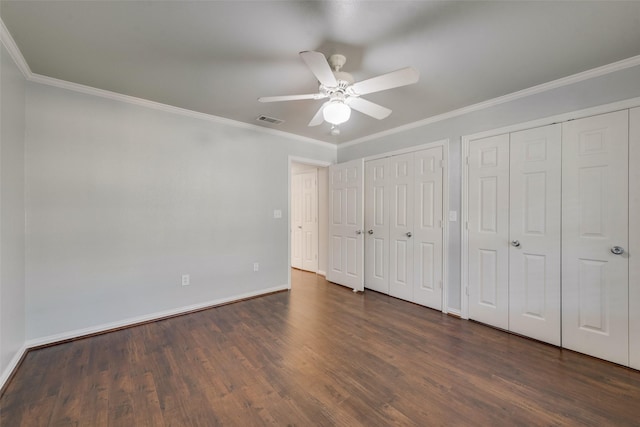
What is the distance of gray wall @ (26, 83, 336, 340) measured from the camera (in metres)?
2.34

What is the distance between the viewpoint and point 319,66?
1.58 metres

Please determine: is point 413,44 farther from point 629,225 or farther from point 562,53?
point 629,225

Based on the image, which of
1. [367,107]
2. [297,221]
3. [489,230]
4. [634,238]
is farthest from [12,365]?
[634,238]

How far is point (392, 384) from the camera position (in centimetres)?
184

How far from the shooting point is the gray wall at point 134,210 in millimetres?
2340

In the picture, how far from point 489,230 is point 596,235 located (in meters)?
0.79

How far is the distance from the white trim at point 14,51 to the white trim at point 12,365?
7.38ft

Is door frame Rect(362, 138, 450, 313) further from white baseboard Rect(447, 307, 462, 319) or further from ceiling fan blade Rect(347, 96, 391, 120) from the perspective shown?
ceiling fan blade Rect(347, 96, 391, 120)

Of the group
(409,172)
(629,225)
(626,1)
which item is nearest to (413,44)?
(626,1)

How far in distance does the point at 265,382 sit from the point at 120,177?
242cm

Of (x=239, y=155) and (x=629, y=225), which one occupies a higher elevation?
(x=239, y=155)

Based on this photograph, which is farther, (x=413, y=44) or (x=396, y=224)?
(x=396, y=224)

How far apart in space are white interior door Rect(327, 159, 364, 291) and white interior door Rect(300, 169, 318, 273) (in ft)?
2.01

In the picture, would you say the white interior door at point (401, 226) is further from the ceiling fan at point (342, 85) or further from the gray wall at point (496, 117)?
the ceiling fan at point (342, 85)
